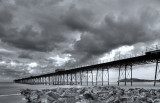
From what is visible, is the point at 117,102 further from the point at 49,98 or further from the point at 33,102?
the point at 33,102

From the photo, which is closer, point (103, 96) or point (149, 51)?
point (103, 96)

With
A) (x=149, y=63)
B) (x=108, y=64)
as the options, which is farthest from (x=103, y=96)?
(x=108, y=64)

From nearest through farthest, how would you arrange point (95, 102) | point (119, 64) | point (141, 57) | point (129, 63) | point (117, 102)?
point (117, 102), point (95, 102), point (141, 57), point (129, 63), point (119, 64)

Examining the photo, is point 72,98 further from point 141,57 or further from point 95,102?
point 141,57

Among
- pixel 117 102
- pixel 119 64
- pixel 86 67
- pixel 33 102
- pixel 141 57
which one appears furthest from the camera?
pixel 86 67

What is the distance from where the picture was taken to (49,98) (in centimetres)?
552

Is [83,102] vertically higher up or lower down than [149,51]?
lower down

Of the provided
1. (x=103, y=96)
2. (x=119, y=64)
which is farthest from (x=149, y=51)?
(x=103, y=96)

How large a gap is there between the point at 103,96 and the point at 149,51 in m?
25.9

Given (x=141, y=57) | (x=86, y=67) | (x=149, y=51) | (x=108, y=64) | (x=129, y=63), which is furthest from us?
(x=86, y=67)

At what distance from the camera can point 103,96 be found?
18.6 ft

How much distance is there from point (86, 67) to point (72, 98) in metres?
47.9

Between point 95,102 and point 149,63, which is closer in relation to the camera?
point 95,102

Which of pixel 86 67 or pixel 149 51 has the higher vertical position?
pixel 149 51
